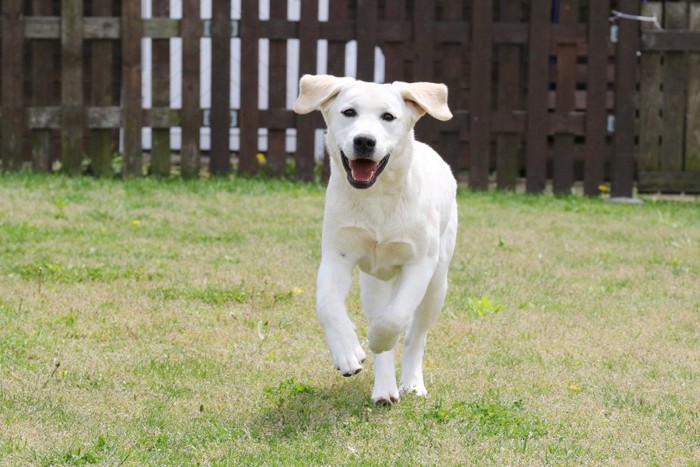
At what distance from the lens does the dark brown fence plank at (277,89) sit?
11.2 metres

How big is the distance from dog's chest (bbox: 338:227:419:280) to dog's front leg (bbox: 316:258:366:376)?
65 mm

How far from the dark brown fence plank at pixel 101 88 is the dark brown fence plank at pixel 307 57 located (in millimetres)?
1775

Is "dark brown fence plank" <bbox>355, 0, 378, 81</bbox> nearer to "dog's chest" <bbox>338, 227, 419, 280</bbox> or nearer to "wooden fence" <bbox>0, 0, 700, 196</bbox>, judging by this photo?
"wooden fence" <bbox>0, 0, 700, 196</bbox>

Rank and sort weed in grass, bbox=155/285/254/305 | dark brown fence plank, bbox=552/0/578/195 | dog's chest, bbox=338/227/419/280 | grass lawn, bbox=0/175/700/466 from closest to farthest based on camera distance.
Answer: grass lawn, bbox=0/175/700/466
dog's chest, bbox=338/227/419/280
weed in grass, bbox=155/285/254/305
dark brown fence plank, bbox=552/0/578/195

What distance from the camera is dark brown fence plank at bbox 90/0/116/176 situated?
1134 centimetres

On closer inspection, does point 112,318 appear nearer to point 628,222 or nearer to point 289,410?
point 289,410

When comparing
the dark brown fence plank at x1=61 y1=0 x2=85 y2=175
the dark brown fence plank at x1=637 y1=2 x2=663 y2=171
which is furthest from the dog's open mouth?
the dark brown fence plank at x1=637 y1=2 x2=663 y2=171

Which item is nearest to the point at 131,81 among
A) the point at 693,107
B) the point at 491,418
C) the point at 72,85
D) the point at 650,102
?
the point at 72,85

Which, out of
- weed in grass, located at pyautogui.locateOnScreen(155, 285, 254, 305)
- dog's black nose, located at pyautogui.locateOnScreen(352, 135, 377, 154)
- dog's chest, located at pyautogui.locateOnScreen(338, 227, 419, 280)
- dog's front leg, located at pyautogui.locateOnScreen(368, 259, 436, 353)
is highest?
dog's black nose, located at pyautogui.locateOnScreen(352, 135, 377, 154)

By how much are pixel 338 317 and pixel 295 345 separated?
4.31 feet

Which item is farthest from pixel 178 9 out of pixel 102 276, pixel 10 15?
pixel 102 276

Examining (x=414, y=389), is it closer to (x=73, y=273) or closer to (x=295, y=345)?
(x=295, y=345)

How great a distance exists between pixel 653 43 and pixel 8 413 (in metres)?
8.33

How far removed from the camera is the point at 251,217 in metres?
9.38
